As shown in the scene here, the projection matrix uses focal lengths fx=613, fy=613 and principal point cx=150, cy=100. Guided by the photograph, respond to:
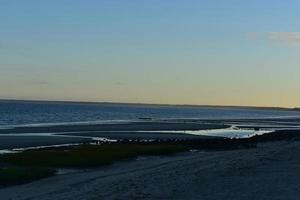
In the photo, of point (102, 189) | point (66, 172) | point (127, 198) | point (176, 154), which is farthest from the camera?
point (176, 154)

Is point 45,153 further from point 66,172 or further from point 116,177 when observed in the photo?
point 116,177

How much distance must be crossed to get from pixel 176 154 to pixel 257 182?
20604mm

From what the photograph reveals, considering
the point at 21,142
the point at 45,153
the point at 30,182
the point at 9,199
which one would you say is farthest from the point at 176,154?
the point at 9,199

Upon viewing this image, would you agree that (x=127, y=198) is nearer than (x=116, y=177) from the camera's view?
Yes

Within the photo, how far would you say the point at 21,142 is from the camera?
168ft

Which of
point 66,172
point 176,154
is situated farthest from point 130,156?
point 66,172

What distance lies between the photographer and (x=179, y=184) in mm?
23656

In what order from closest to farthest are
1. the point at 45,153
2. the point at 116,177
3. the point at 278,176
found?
the point at 278,176 < the point at 116,177 < the point at 45,153

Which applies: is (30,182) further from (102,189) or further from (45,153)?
(45,153)

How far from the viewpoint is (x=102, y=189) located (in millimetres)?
23109

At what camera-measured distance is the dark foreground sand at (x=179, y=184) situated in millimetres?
21000

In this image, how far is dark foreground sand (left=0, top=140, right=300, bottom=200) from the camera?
68.9 feet

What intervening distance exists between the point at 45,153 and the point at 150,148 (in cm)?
1038

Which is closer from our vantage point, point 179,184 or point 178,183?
point 179,184
